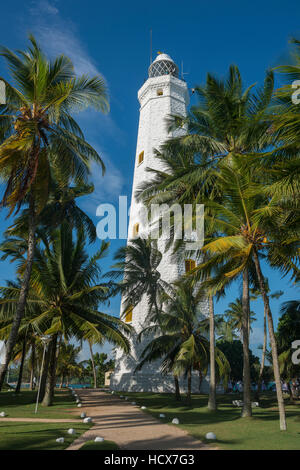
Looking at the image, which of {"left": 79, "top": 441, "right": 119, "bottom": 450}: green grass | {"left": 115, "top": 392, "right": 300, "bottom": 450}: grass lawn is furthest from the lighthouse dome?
{"left": 79, "top": 441, "right": 119, "bottom": 450}: green grass

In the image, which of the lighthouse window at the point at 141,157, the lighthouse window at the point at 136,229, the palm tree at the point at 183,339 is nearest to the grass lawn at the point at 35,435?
the palm tree at the point at 183,339

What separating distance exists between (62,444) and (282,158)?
8764 millimetres

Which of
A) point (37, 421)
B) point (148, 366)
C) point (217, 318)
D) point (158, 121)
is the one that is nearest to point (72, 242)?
point (37, 421)

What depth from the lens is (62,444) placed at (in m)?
7.19

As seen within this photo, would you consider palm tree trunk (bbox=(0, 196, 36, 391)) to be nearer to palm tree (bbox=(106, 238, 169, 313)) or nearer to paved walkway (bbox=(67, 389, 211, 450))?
paved walkway (bbox=(67, 389, 211, 450))

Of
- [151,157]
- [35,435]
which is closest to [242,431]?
[35,435]

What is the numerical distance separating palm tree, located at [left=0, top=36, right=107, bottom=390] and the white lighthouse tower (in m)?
12.8

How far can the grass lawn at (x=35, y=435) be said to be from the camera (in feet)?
22.4

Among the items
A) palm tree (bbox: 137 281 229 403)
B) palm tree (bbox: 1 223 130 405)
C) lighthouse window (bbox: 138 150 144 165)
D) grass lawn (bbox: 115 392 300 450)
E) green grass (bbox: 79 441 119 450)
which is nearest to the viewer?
green grass (bbox: 79 441 119 450)

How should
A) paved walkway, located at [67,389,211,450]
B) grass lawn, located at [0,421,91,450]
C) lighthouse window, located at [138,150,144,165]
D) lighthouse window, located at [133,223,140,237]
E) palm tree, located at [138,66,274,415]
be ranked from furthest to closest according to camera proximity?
1. lighthouse window, located at [138,150,144,165]
2. lighthouse window, located at [133,223,140,237]
3. palm tree, located at [138,66,274,415]
4. paved walkway, located at [67,389,211,450]
5. grass lawn, located at [0,421,91,450]

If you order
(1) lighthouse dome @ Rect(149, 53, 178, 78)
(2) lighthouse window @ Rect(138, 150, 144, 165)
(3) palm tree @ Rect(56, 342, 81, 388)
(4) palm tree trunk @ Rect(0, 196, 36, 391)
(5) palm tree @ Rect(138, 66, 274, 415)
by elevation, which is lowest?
(3) palm tree @ Rect(56, 342, 81, 388)

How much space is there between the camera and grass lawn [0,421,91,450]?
6.84m

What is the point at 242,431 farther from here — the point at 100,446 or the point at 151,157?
the point at 151,157

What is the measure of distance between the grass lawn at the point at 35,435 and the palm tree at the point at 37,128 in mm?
1462
